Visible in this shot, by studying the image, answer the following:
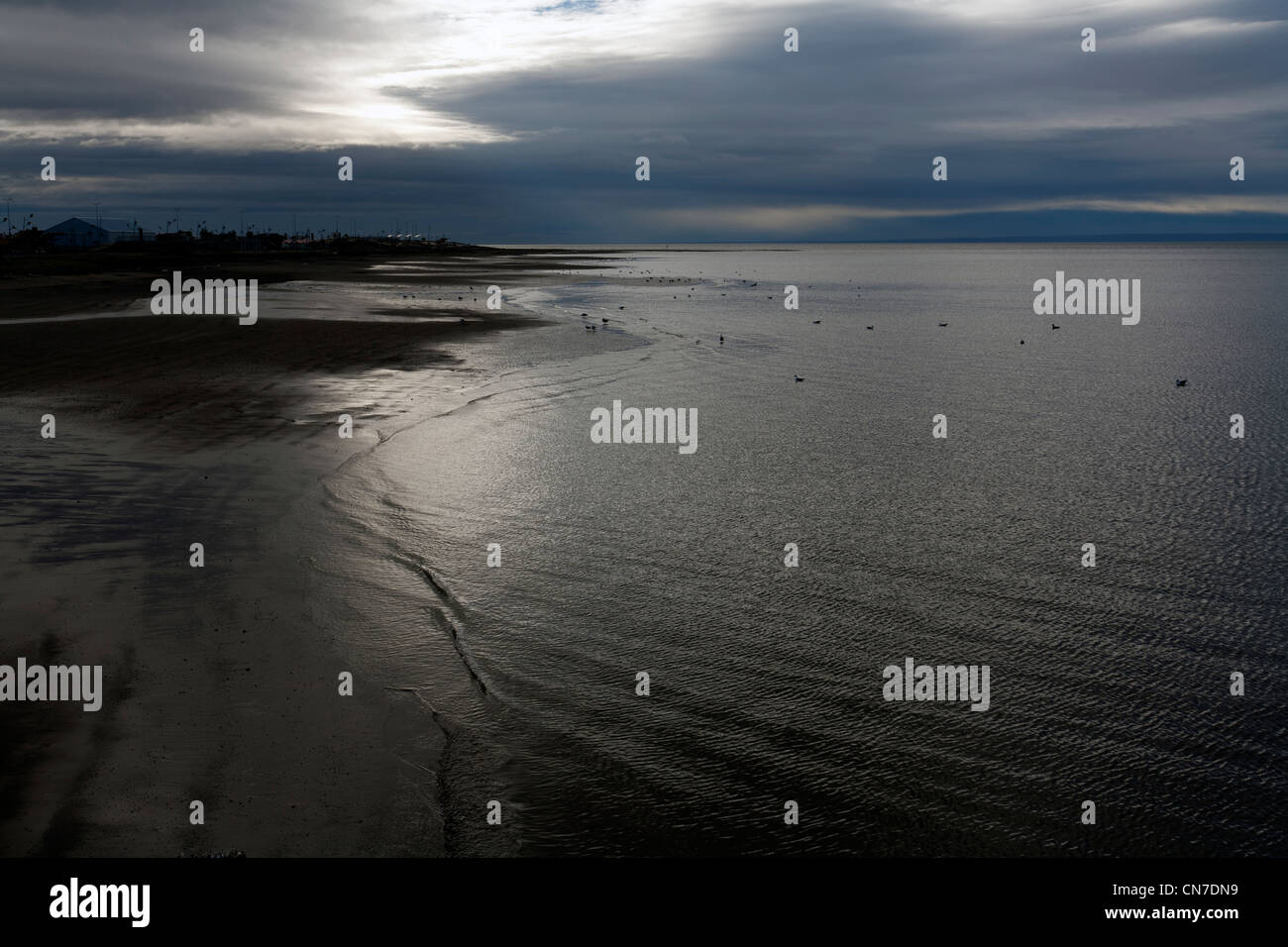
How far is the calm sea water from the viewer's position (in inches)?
360

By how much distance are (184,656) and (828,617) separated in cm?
864

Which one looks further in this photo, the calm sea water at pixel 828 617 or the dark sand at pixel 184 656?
the calm sea water at pixel 828 617

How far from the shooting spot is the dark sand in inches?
330

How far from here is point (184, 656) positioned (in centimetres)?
1157

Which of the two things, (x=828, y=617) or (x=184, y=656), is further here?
(x=828, y=617)

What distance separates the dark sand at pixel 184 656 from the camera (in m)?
8.39

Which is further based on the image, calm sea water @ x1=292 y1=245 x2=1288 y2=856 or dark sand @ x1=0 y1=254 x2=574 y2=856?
calm sea water @ x1=292 y1=245 x2=1288 y2=856

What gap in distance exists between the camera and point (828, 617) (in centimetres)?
1361

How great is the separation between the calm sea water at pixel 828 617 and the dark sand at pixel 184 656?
2.33 feet

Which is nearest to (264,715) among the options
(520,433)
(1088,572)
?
(1088,572)

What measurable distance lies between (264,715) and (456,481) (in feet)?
34.6

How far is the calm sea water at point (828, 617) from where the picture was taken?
913 cm

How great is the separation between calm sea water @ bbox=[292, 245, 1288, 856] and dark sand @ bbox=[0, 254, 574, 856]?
2.33ft
